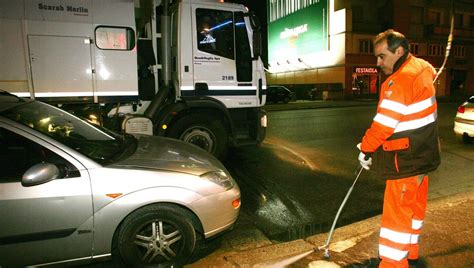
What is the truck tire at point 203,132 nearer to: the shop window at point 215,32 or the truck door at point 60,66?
the shop window at point 215,32

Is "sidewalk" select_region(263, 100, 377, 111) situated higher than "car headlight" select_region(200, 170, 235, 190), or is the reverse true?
"car headlight" select_region(200, 170, 235, 190)

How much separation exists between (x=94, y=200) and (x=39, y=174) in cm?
47

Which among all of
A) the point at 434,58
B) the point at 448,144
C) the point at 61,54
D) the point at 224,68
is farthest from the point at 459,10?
the point at 61,54

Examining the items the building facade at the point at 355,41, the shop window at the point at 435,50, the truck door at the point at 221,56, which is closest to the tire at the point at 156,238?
the truck door at the point at 221,56

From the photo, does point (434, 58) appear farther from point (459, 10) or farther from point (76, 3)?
point (76, 3)

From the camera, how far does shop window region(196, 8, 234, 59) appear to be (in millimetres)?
6832

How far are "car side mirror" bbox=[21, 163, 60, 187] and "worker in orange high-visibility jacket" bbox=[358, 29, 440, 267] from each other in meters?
2.49

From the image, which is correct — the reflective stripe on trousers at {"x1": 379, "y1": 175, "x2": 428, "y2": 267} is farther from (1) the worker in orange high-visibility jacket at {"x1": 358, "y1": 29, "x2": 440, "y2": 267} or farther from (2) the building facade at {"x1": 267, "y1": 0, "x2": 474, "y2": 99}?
(2) the building facade at {"x1": 267, "y1": 0, "x2": 474, "y2": 99}

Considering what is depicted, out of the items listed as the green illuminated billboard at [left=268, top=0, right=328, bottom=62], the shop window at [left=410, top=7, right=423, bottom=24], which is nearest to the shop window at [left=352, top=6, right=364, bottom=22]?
the green illuminated billboard at [left=268, top=0, right=328, bottom=62]

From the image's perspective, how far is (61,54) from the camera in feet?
19.7

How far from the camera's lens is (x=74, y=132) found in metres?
3.80

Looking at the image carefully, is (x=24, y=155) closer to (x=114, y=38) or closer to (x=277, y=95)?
(x=114, y=38)

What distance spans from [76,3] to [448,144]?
879 cm

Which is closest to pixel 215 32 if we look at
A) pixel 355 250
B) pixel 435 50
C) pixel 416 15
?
pixel 355 250
